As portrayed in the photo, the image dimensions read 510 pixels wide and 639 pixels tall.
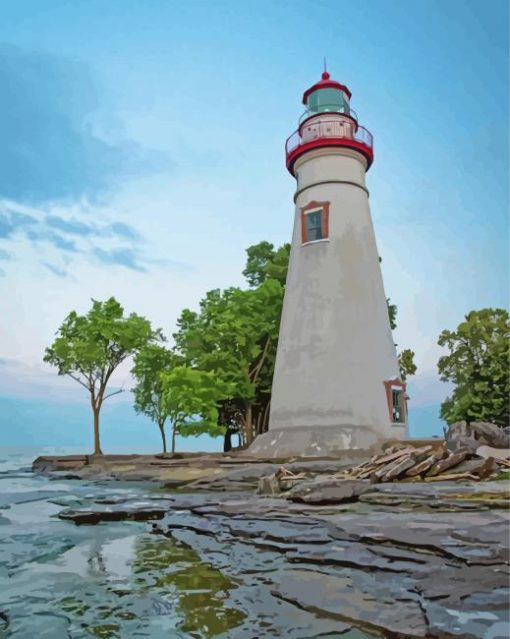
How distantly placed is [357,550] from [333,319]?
15930mm

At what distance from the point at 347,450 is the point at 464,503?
1031 cm

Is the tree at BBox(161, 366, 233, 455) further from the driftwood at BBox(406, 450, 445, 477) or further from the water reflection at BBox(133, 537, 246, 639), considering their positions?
the water reflection at BBox(133, 537, 246, 639)

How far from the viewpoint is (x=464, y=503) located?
955 centimetres

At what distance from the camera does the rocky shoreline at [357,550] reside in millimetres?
4316

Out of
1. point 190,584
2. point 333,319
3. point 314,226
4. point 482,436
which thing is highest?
point 314,226

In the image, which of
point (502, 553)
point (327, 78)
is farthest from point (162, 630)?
point (327, 78)

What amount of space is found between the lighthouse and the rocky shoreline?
7692 millimetres

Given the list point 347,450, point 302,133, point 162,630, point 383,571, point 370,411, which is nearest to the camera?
point 162,630

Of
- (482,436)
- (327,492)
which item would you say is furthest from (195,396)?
(327,492)

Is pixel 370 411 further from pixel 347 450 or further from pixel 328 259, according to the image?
pixel 328 259

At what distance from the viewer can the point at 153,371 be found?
34688 millimetres

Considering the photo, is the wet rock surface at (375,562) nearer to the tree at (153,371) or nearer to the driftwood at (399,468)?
the driftwood at (399,468)

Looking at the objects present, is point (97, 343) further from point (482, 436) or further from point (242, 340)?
point (482, 436)

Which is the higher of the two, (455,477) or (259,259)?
(259,259)
